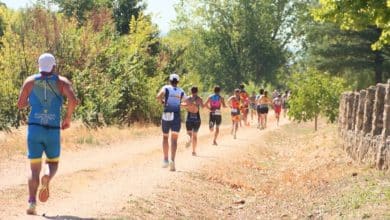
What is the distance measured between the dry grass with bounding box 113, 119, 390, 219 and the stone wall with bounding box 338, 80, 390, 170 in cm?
32

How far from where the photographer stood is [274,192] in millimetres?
15445

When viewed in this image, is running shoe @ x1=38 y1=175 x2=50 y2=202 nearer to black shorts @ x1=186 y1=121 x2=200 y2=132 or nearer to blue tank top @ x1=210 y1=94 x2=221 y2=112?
black shorts @ x1=186 y1=121 x2=200 y2=132

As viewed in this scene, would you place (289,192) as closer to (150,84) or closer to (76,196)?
(76,196)

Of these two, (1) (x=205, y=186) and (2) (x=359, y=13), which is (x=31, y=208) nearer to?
(1) (x=205, y=186)

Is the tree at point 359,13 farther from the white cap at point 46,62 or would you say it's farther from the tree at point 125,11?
the tree at point 125,11

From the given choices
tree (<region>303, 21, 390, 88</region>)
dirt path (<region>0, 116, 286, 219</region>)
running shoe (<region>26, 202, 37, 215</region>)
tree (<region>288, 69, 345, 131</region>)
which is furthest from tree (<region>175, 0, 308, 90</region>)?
running shoe (<region>26, 202, 37, 215</region>)

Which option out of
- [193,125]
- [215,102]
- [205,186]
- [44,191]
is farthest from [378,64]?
[44,191]

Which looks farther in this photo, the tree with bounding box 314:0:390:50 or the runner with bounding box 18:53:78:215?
the tree with bounding box 314:0:390:50

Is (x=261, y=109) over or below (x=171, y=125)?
below

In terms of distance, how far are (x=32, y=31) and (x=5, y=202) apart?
17.7 metres

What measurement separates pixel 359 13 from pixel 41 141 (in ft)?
28.2

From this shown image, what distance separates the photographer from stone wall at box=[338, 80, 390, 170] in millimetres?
14773

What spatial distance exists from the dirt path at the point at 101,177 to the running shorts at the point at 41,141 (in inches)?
34.3

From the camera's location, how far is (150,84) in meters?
32.7
